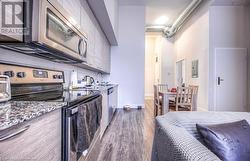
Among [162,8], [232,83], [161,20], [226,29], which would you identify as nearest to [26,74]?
[232,83]

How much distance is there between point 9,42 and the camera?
1.17 meters

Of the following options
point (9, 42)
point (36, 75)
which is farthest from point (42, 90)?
point (9, 42)

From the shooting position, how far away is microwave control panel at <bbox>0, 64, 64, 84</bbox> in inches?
53.1

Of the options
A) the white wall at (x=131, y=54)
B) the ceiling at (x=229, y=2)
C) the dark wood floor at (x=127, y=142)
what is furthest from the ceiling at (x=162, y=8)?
the dark wood floor at (x=127, y=142)

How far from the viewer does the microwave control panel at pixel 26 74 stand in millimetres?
1349

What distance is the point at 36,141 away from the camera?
2.77 feet

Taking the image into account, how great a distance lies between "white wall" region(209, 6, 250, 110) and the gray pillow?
4508 mm

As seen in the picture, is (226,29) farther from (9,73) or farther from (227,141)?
(9,73)

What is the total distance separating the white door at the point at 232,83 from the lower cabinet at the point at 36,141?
5.09 meters

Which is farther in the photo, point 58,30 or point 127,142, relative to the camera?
point 127,142

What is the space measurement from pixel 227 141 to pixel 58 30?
4.62 feet

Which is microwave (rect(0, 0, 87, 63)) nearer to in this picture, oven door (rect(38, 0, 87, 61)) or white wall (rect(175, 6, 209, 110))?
oven door (rect(38, 0, 87, 61))

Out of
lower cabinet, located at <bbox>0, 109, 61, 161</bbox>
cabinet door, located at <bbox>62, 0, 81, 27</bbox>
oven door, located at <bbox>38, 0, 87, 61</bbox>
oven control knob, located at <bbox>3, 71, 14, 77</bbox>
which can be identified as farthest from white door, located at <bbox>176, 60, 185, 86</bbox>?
lower cabinet, located at <bbox>0, 109, 61, 161</bbox>

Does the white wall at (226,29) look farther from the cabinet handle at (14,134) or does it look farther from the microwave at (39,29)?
the cabinet handle at (14,134)
